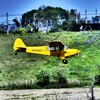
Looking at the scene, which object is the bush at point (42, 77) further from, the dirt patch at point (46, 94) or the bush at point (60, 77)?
the dirt patch at point (46, 94)

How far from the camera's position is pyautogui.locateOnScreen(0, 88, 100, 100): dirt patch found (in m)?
29.1

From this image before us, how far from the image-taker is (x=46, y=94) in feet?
96.6

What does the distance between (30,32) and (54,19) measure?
1.45 metres

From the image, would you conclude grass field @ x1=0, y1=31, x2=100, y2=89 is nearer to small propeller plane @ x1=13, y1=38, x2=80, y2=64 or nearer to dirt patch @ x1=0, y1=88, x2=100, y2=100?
dirt patch @ x1=0, y1=88, x2=100, y2=100

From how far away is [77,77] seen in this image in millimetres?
28719

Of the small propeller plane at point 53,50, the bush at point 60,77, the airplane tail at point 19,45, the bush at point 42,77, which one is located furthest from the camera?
the bush at point 60,77

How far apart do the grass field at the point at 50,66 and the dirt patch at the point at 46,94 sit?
56 centimetres

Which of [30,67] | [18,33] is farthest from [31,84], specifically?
[18,33]

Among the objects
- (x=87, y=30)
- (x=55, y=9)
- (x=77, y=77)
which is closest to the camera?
(x=55, y=9)

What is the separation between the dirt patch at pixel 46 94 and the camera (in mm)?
29141

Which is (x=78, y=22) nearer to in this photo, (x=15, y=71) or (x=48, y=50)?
(x=48, y=50)

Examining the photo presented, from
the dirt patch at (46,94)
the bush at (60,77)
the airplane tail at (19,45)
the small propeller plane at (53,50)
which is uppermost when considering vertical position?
the airplane tail at (19,45)

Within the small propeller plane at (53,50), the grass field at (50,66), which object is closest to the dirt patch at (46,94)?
the grass field at (50,66)

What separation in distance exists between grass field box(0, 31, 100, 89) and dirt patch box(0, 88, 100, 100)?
0.56m
